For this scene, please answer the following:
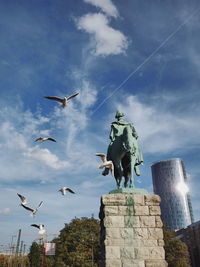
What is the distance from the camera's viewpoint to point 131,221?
8.08 m

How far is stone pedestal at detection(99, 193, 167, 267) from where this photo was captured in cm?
763

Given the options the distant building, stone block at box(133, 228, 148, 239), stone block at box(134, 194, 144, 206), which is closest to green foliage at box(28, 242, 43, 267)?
the distant building

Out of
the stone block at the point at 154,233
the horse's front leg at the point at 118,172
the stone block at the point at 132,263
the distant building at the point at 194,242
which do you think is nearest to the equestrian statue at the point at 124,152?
the horse's front leg at the point at 118,172

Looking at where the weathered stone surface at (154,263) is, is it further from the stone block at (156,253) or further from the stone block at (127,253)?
the stone block at (127,253)

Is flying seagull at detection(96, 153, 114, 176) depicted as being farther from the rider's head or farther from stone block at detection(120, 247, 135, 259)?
stone block at detection(120, 247, 135, 259)

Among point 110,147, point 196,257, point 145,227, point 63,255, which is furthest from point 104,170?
point 196,257

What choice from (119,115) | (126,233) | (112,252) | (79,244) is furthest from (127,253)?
(79,244)

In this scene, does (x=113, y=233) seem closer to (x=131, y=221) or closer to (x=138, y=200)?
(x=131, y=221)

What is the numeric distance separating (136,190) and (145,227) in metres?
1.20

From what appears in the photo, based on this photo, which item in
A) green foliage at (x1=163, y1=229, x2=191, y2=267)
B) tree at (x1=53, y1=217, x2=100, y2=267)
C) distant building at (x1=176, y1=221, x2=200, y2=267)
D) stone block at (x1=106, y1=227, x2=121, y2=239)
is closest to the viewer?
stone block at (x1=106, y1=227, x2=121, y2=239)

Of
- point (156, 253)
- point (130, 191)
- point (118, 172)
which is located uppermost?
point (118, 172)

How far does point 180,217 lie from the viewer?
499 ft

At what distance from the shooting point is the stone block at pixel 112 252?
763 centimetres

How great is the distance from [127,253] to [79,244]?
27.6m
